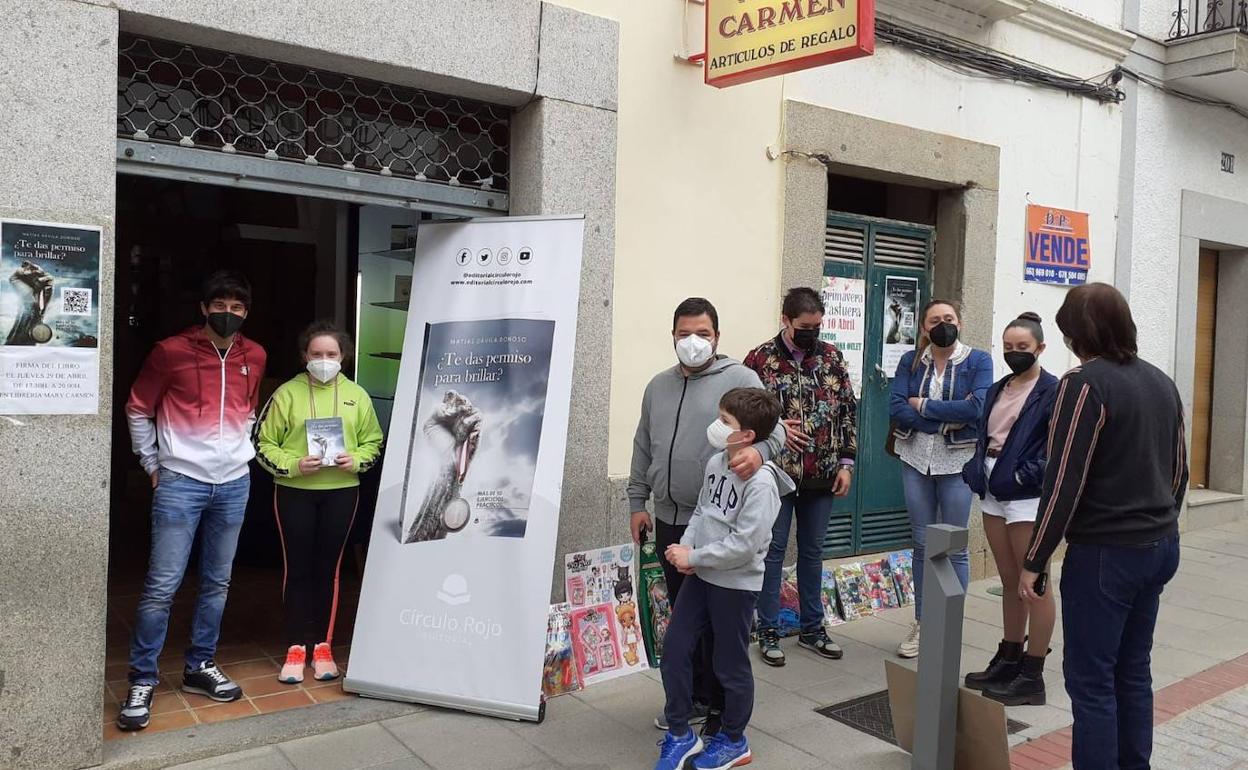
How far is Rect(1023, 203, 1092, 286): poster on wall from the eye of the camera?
23.4 ft

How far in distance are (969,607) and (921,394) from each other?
6.01ft

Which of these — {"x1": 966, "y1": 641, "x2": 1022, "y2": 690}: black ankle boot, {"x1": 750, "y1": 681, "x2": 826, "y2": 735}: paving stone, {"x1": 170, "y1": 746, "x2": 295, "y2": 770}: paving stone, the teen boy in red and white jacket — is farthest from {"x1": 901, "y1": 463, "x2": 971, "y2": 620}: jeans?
the teen boy in red and white jacket

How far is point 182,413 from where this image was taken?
403 centimetres

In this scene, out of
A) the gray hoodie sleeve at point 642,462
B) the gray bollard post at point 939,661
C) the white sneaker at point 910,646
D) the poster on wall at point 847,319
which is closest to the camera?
the gray bollard post at point 939,661

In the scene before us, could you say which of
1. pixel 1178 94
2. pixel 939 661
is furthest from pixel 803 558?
pixel 1178 94

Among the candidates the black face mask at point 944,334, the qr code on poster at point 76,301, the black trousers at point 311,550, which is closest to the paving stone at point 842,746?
the black face mask at point 944,334

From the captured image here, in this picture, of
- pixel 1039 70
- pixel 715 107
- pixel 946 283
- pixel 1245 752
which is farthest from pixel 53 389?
pixel 1039 70

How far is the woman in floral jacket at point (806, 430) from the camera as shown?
479 centimetres

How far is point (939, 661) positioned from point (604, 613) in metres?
1.76

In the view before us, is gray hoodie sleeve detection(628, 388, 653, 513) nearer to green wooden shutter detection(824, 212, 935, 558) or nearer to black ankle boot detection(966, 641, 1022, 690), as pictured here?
black ankle boot detection(966, 641, 1022, 690)

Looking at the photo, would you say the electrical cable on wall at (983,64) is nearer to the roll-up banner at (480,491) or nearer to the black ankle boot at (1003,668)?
the roll-up banner at (480,491)

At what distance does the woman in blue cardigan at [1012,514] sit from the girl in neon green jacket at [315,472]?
275 centimetres

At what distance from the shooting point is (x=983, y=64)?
6.67 m

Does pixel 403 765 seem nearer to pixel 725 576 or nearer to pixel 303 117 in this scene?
pixel 725 576
